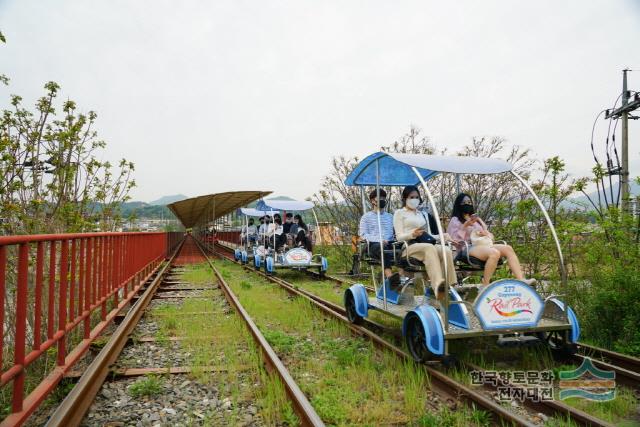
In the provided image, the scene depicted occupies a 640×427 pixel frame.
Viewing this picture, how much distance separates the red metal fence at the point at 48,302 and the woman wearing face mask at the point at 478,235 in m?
4.32

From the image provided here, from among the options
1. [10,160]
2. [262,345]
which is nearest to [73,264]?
[10,160]

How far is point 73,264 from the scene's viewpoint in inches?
172

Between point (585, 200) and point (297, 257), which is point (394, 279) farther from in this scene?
point (297, 257)

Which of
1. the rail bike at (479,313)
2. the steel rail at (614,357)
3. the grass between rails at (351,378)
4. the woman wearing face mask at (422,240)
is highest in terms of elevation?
the woman wearing face mask at (422,240)

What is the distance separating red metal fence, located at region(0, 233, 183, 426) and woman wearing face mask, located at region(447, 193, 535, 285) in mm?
4322

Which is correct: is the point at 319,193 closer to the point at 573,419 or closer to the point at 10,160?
the point at 10,160

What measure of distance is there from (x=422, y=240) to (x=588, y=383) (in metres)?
2.19

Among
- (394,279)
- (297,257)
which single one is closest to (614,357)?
(394,279)

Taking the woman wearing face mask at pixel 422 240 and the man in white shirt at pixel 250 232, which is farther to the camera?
the man in white shirt at pixel 250 232

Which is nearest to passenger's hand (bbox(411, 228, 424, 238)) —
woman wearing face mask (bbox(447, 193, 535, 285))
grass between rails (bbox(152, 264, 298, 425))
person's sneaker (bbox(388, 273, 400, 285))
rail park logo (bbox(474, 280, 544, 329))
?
woman wearing face mask (bbox(447, 193, 535, 285))

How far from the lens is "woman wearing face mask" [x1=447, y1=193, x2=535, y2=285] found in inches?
199

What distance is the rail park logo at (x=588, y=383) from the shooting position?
3.89 meters

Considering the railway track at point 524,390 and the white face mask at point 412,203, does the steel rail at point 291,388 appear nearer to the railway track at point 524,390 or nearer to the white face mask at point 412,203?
the railway track at point 524,390

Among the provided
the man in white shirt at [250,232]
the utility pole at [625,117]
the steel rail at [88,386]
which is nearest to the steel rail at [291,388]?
the steel rail at [88,386]
